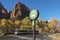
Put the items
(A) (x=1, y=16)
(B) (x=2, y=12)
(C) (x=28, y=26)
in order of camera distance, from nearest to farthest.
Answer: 1. (C) (x=28, y=26)
2. (A) (x=1, y=16)
3. (B) (x=2, y=12)

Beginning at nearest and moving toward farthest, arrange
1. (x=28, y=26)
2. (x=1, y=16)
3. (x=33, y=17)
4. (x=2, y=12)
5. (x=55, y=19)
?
1. (x=33, y=17)
2. (x=28, y=26)
3. (x=55, y=19)
4. (x=1, y=16)
5. (x=2, y=12)

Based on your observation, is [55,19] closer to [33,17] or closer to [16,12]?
[16,12]

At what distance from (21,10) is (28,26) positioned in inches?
1270

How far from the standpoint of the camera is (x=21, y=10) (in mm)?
90750

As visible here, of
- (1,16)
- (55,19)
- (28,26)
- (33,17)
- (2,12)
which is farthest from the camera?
(2,12)

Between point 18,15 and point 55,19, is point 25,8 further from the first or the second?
point 55,19

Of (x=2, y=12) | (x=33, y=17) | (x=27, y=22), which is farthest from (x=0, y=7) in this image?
(x=33, y=17)

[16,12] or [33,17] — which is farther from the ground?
[16,12]

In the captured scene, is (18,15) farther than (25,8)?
No

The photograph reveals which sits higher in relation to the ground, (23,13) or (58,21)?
(23,13)

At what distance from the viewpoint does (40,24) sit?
6006 centimetres

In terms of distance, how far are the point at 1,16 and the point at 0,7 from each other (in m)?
8.48

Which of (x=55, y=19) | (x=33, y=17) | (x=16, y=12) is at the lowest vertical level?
(x=33, y=17)

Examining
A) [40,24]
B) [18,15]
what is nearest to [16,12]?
[18,15]
